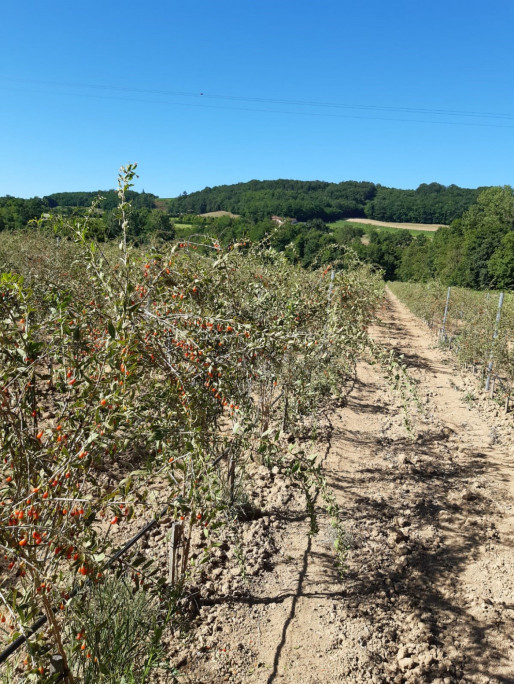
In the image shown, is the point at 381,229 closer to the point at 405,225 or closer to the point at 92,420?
the point at 405,225

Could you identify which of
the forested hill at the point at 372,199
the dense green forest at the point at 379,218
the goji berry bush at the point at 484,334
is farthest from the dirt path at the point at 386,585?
the forested hill at the point at 372,199

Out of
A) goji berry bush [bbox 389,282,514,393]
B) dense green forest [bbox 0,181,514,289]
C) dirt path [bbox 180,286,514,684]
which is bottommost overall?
dirt path [bbox 180,286,514,684]

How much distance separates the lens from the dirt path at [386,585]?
274 cm

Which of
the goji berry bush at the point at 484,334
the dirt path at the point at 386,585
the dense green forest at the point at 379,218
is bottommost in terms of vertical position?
the dirt path at the point at 386,585

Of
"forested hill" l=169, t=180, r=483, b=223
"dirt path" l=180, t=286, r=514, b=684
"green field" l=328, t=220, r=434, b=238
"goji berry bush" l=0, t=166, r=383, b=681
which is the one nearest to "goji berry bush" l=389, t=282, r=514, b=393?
"dirt path" l=180, t=286, r=514, b=684

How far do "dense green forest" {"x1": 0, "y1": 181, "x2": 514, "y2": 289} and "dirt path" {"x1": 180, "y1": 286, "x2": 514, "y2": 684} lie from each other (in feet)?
12.2

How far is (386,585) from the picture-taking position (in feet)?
11.3

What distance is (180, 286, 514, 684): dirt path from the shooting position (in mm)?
2744

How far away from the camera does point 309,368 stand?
4.75 m

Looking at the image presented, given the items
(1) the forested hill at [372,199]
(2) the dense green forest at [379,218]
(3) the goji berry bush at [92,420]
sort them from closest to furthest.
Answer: (3) the goji berry bush at [92,420] → (2) the dense green forest at [379,218] → (1) the forested hill at [372,199]

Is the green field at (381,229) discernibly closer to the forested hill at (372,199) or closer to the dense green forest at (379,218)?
the dense green forest at (379,218)

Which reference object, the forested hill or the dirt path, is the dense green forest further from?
the dirt path

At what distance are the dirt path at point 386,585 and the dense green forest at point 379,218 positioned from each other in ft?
12.2

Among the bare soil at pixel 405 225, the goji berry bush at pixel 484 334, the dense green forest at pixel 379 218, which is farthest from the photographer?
the bare soil at pixel 405 225
